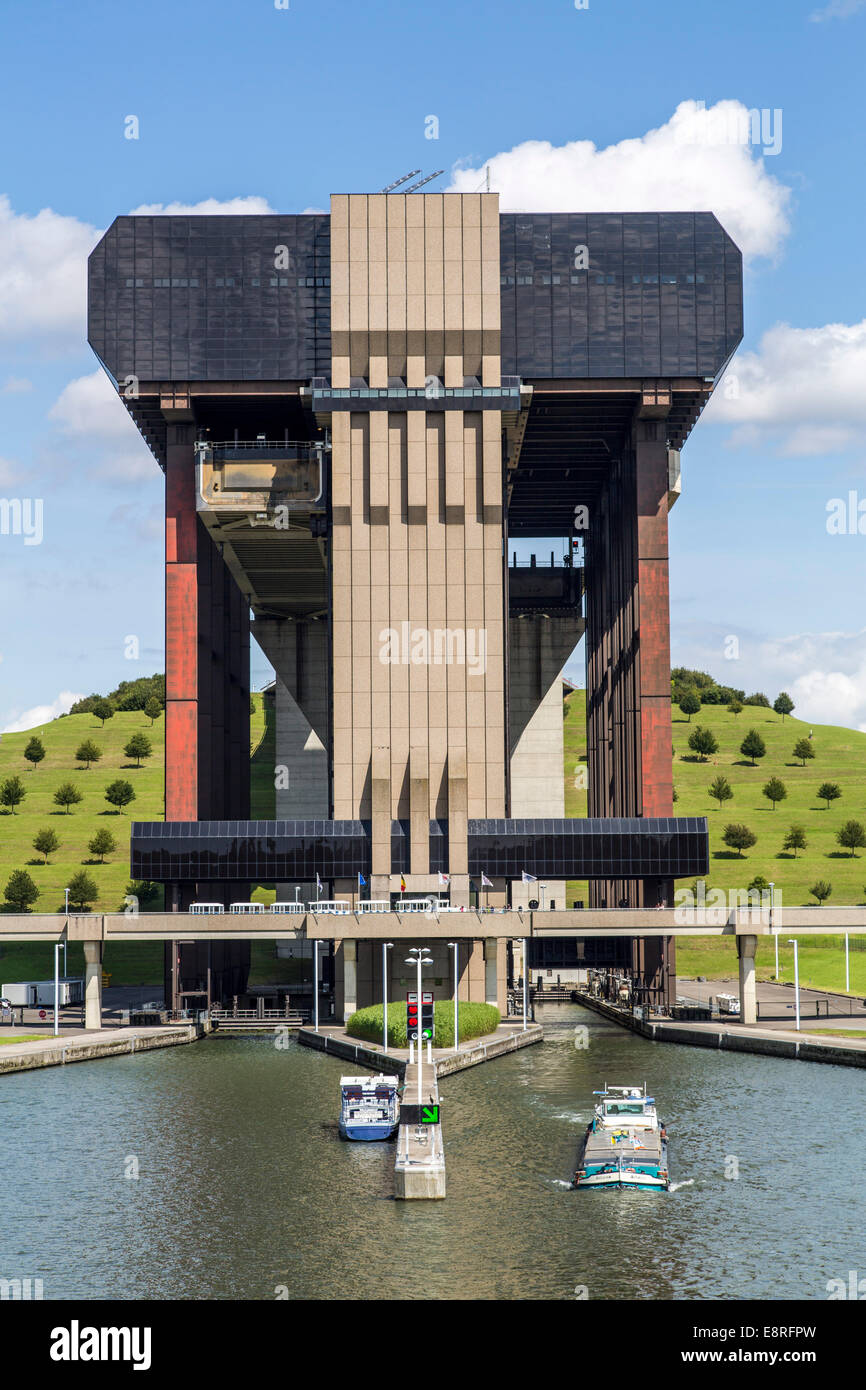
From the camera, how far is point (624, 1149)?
6012 cm

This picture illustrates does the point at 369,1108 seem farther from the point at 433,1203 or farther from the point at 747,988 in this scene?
the point at 747,988

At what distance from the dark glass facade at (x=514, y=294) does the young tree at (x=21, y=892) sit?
77770 mm

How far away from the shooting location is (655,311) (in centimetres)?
12988

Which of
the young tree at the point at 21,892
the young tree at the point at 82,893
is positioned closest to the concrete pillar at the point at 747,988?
the young tree at the point at 82,893

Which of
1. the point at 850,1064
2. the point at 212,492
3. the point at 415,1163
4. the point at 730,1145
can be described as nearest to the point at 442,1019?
the point at 850,1064

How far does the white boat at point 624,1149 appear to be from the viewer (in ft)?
191

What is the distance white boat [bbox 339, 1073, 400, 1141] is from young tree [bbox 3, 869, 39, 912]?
122438 millimetres

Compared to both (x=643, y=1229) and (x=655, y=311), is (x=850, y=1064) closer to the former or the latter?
(x=643, y=1229)

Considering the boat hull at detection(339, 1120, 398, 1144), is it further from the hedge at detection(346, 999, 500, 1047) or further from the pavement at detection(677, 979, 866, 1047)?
the pavement at detection(677, 979, 866, 1047)

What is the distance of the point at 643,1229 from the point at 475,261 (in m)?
93.7

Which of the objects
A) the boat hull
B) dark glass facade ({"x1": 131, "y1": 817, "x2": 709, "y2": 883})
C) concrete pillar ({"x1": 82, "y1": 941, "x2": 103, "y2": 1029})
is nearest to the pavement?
dark glass facade ({"x1": 131, "y1": 817, "x2": 709, "y2": 883})

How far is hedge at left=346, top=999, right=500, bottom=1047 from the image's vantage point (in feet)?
312

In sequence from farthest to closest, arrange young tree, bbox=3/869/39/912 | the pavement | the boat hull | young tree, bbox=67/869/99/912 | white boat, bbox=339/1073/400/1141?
1. young tree, bbox=3/869/39/912
2. young tree, bbox=67/869/99/912
3. the pavement
4. white boat, bbox=339/1073/400/1141
5. the boat hull

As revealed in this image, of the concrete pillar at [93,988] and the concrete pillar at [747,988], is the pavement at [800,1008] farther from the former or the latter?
the concrete pillar at [93,988]
